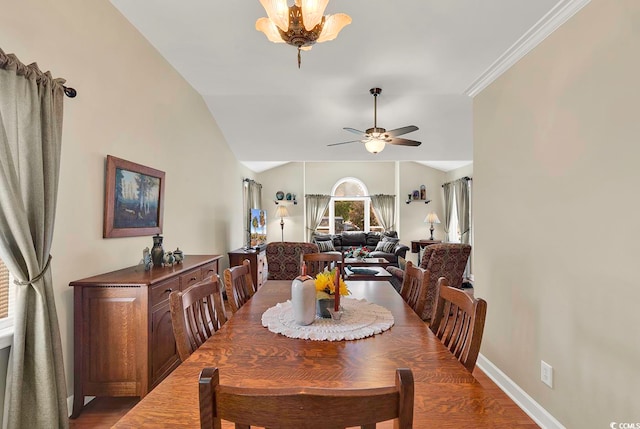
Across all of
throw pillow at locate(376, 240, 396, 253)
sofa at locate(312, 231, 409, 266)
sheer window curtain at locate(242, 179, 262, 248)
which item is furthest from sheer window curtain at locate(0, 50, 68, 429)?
throw pillow at locate(376, 240, 396, 253)

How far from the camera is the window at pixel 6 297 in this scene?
69.4 inches

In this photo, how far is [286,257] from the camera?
4.47m

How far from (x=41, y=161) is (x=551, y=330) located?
3158 millimetres

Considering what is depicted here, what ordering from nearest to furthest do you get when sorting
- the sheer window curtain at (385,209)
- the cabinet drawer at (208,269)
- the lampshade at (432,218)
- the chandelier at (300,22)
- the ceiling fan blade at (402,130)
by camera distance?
the chandelier at (300,22) → the cabinet drawer at (208,269) → the ceiling fan blade at (402,130) → the lampshade at (432,218) → the sheer window curtain at (385,209)

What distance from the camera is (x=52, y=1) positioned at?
6.49ft

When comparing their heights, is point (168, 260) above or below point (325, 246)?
above

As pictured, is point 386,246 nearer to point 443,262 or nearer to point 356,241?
point 356,241

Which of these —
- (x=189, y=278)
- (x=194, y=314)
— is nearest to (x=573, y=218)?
(x=194, y=314)

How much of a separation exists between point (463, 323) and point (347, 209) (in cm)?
779

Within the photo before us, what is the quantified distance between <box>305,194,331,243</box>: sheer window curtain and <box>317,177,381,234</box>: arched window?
10.6 inches

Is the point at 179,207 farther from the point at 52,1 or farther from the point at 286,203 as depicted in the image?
the point at 286,203

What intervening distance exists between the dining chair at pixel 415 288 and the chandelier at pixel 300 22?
1.43 meters

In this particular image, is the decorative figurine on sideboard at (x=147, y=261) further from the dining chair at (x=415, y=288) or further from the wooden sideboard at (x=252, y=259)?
the wooden sideboard at (x=252, y=259)

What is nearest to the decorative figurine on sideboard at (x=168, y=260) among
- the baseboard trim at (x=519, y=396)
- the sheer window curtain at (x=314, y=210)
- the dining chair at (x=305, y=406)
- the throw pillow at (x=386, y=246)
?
the dining chair at (x=305, y=406)
